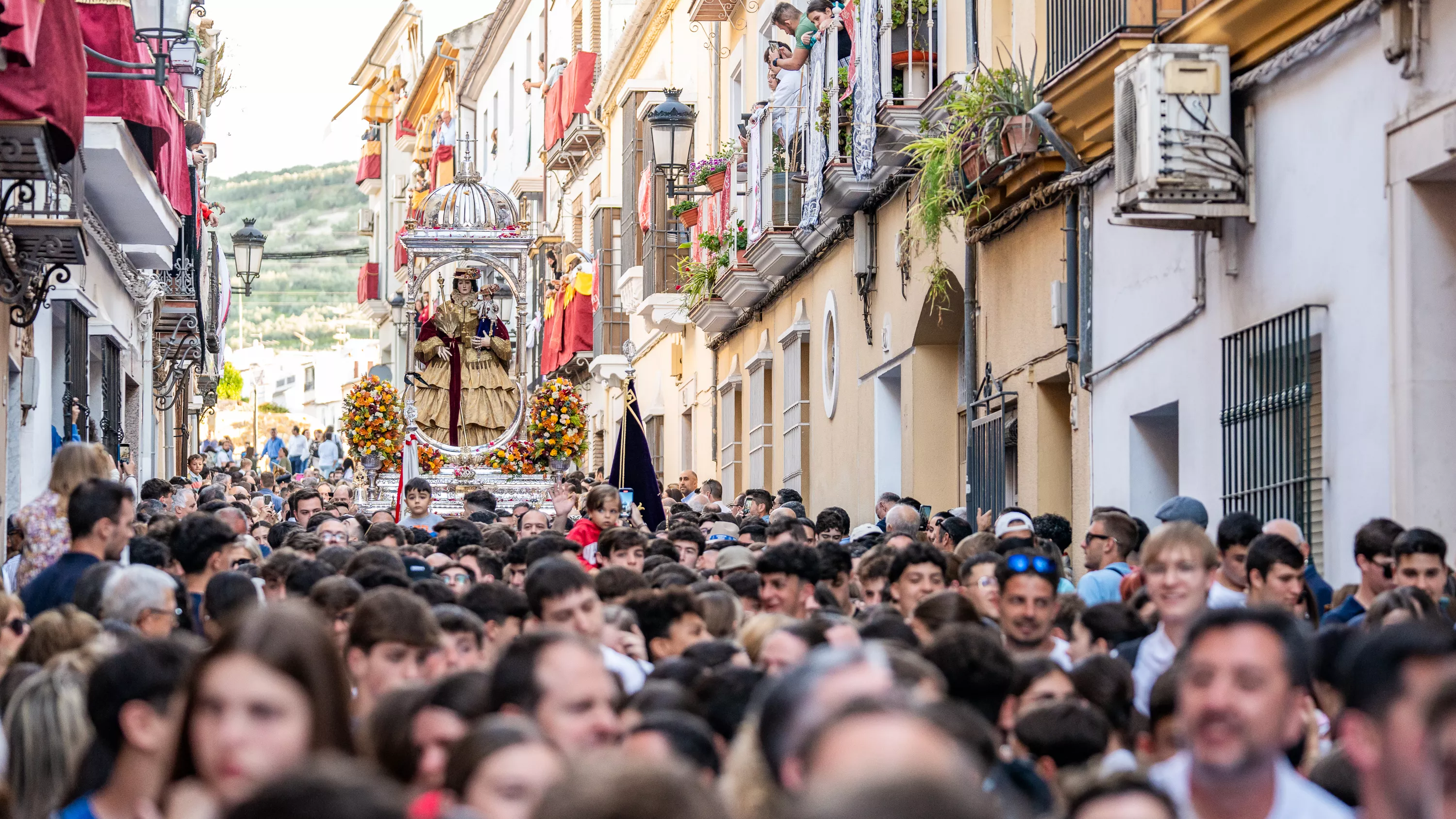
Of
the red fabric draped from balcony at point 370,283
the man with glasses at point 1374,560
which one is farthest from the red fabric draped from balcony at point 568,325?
the man with glasses at point 1374,560

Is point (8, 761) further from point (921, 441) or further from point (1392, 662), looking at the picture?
point (921, 441)

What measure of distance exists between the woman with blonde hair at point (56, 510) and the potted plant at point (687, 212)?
56.9 ft

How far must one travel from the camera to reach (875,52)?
1670cm

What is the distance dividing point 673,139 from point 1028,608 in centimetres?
1893

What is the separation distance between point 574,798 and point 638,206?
26.9m

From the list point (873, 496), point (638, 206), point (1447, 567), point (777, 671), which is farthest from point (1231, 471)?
point (638, 206)

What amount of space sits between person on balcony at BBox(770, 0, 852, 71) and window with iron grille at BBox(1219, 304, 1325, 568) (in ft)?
26.0

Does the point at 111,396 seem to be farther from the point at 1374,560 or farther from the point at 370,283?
the point at 370,283

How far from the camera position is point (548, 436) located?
20.2 m

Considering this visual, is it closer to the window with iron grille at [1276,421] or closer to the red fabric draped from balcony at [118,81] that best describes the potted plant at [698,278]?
Answer: the red fabric draped from balcony at [118,81]

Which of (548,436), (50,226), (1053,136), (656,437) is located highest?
(1053,136)

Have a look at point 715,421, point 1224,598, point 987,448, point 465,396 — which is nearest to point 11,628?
point 1224,598

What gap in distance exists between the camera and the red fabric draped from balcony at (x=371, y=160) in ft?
204

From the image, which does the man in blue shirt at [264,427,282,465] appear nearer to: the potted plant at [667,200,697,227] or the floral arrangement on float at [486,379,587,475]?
the potted plant at [667,200,697,227]
